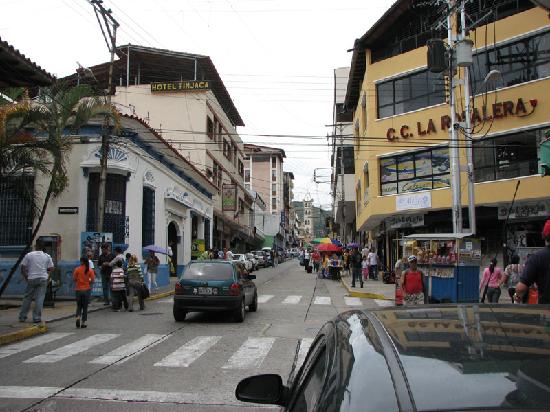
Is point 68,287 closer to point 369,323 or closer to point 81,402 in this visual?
point 81,402

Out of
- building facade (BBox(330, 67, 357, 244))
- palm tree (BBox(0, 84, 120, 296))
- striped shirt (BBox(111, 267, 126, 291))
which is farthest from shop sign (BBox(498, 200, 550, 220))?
striped shirt (BBox(111, 267, 126, 291))

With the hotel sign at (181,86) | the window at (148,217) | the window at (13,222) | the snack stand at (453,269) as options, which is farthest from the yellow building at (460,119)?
the window at (13,222)

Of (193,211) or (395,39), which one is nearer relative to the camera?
(395,39)

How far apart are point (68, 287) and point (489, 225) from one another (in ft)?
58.8

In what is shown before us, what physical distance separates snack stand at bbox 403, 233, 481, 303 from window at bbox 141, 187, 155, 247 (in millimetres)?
13329

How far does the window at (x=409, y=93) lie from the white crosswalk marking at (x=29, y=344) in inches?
800

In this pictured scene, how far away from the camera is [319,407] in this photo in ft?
6.26

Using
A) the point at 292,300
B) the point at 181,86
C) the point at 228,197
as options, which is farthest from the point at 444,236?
the point at 228,197

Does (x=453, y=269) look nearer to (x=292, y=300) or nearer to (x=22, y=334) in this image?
(x=292, y=300)

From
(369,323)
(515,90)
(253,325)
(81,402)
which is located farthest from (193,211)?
(369,323)

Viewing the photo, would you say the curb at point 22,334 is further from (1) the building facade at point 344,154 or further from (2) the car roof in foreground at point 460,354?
(1) the building facade at point 344,154

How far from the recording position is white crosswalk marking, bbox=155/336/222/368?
29.1ft

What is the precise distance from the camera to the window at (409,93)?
2686cm

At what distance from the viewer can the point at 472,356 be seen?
1.84m
